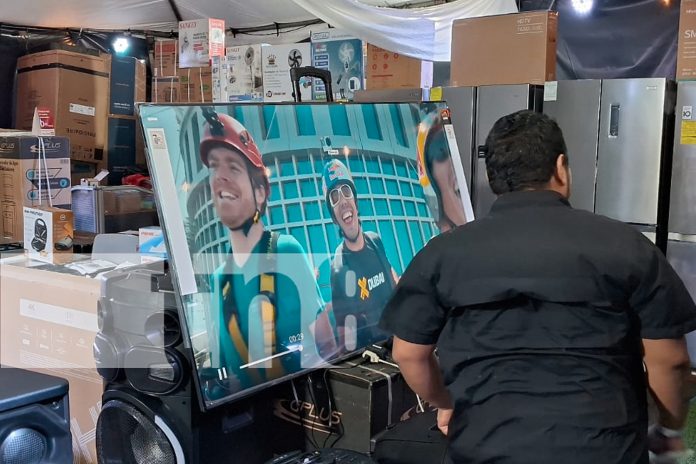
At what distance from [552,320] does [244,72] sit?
5428 millimetres

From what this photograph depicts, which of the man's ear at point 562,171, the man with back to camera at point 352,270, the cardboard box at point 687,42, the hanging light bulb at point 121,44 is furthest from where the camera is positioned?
the hanging light bulb at point 121,44

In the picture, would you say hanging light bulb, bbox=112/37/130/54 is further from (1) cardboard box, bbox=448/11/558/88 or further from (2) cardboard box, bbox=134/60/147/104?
(1) cardboard box, bbox=448/11/558/88

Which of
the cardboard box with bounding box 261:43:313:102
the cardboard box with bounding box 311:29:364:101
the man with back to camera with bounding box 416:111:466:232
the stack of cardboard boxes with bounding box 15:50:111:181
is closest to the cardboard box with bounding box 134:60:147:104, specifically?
the stack of cardboard boxes with bounding box 15:50:111:181

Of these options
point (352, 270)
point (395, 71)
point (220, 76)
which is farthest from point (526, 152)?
point (220, 76)

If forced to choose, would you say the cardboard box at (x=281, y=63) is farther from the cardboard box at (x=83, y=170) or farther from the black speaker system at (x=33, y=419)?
the black speaker system at (x=33, y=419)

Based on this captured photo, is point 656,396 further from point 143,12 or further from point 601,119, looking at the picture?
point 143,12

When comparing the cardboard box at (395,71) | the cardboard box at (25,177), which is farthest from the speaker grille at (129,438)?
the cardboard box at (395,71)

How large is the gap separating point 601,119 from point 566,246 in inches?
109

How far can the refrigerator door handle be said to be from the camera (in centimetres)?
370

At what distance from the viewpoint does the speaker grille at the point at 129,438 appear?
61.1 inches

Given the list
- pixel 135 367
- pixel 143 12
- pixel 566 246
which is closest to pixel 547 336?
pixel 566 246

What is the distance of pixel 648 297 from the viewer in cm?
125

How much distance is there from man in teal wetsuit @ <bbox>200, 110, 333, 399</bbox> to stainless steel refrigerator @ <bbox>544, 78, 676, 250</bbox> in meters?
2.49

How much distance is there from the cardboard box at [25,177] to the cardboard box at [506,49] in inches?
88.1
